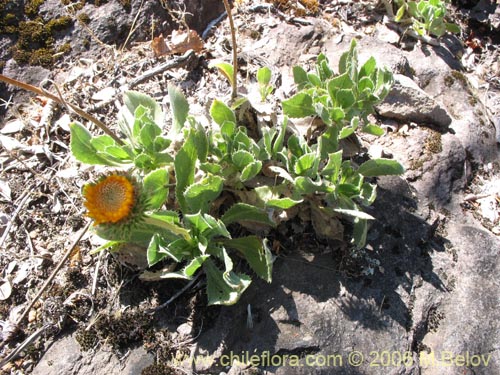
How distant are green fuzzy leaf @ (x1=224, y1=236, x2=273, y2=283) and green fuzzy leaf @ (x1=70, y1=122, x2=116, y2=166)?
915 millimetres

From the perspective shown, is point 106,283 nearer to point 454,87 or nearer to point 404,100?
point 404,100

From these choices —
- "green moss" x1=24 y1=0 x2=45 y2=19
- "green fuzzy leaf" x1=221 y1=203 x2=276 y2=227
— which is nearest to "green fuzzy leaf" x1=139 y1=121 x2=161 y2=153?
"green fuzzy leaf" x1=221 y1=203 x2=276 y2=227

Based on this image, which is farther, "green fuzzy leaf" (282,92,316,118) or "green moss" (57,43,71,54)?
"green moss" (57,43,71,54)

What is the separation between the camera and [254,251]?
9.04 feet

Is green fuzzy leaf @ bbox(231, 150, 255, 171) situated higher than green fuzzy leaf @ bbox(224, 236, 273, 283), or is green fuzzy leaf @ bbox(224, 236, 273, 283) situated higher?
green fuzzy leaf @ bbox(231, 150, 255, 171)

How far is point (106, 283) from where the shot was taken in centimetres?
297

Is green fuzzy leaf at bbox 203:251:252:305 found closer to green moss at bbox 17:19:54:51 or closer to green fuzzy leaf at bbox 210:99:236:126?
green fuzzy leaf at bbox 210:99:236:126

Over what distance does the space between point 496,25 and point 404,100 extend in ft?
6.82

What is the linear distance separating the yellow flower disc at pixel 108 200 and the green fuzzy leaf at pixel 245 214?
80cm

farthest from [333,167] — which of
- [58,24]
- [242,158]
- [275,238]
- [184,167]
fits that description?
[58,24]

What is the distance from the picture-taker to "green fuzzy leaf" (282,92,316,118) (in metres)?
2.85

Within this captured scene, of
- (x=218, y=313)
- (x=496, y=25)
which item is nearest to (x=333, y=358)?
(x=218, y=313)

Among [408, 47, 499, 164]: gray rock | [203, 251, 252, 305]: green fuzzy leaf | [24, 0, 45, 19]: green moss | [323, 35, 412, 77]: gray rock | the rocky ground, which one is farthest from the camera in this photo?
[24, 0, 45, 19]: green moss

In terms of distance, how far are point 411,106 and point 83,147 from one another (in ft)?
7.86
